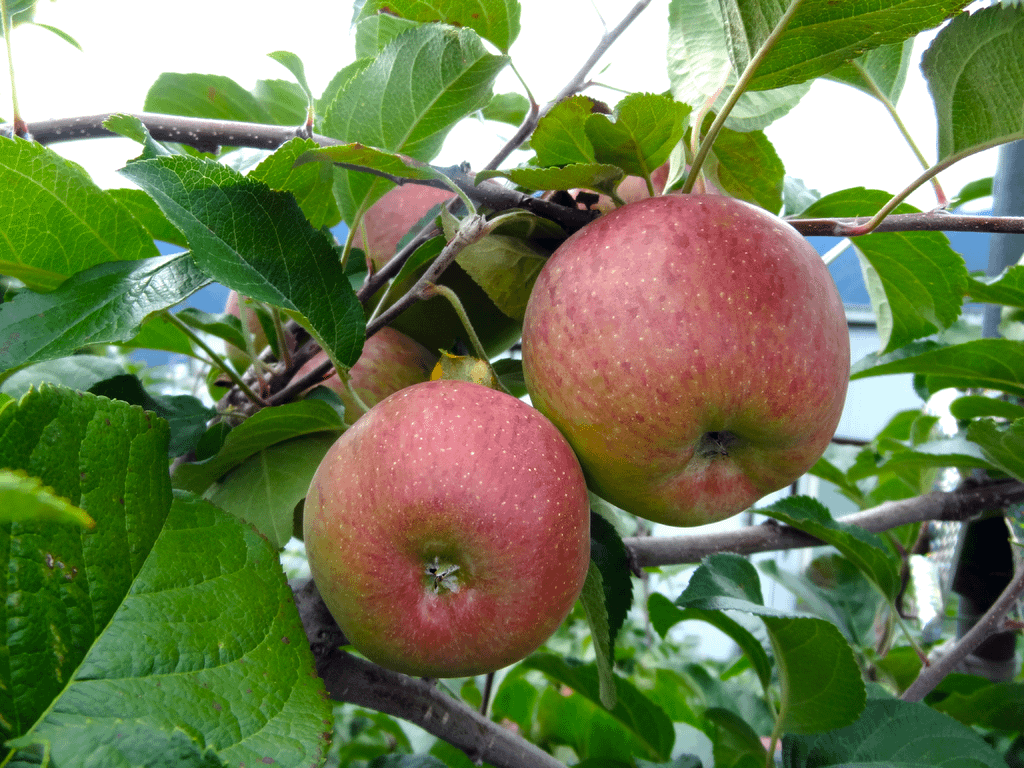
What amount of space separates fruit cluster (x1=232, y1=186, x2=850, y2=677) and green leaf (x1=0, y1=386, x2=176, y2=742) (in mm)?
104

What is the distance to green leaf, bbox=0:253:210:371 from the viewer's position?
40 cm

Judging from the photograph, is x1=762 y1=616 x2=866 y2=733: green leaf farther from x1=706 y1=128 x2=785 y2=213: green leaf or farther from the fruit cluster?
x1=706 y1=128 x2=785 y2=213: green leaf

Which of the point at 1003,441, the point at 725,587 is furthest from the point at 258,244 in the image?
the point at 1003,441

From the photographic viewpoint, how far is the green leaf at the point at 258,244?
410 mm

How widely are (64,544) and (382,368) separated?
323 mm

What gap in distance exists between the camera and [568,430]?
44 cm

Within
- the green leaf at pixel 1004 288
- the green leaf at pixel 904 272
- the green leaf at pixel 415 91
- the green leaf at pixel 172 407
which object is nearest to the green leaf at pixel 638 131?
the green leaf at pixel 415 91

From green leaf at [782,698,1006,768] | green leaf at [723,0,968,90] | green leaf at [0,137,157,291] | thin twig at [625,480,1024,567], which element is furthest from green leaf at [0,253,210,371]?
green leaf at [782,698,1006,768]

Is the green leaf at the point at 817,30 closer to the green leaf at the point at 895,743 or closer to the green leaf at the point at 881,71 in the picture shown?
the green leaf at the point at 881,71

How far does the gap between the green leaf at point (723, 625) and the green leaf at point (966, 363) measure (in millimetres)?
291

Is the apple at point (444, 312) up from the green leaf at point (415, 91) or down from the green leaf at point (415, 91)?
down

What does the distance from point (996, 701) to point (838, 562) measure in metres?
0.27

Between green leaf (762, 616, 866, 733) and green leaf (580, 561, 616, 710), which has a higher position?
green leaf (580, 561, 616, 710)

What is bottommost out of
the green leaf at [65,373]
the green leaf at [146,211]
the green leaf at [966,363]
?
the green leaf at [65,373]
